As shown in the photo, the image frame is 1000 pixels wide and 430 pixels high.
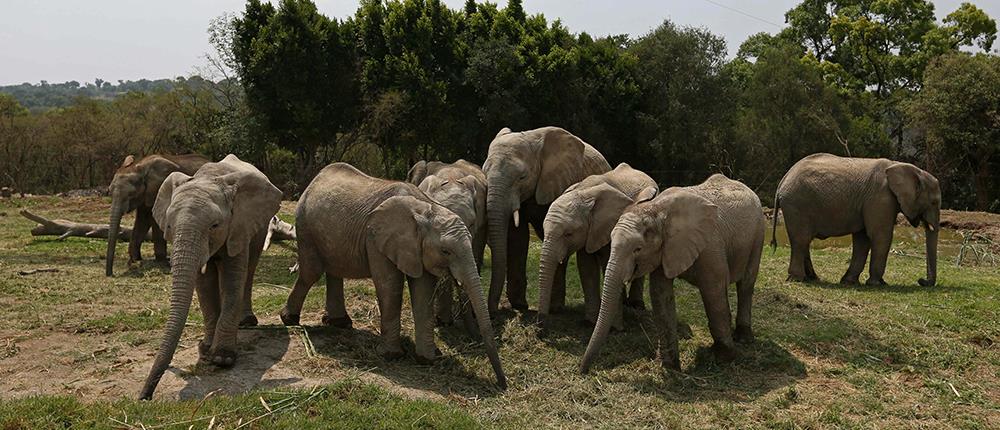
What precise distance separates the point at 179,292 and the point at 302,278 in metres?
2.65

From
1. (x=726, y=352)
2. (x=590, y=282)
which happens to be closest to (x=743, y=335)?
(x=726, y=352)

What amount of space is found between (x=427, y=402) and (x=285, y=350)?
222 centimetres

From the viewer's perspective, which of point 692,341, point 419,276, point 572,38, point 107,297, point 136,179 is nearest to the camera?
point 419,276

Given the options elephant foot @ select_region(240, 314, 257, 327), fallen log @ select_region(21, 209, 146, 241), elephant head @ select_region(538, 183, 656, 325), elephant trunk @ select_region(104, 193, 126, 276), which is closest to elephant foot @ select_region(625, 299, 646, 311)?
elephant head @ select_region(538, 183, 656, 325)

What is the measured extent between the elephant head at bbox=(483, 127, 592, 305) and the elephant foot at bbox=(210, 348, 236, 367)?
136 inches

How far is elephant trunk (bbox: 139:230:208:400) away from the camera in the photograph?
671 cm

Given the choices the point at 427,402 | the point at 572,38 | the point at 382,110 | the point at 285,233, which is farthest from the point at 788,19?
the point at 427,402

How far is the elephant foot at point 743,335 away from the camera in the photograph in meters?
9.53

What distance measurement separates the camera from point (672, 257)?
27.2 ft

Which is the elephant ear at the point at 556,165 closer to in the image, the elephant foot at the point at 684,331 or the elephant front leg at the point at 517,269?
the elephant front leg at the point at 517,269

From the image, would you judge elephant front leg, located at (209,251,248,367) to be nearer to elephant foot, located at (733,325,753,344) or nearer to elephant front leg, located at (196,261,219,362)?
elephant front leg, located at (196,261,219,362)

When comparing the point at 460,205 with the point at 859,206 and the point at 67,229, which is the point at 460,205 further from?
the point at 67,229

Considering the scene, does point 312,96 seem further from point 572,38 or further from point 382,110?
point 572,38

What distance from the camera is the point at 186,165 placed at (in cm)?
1542
